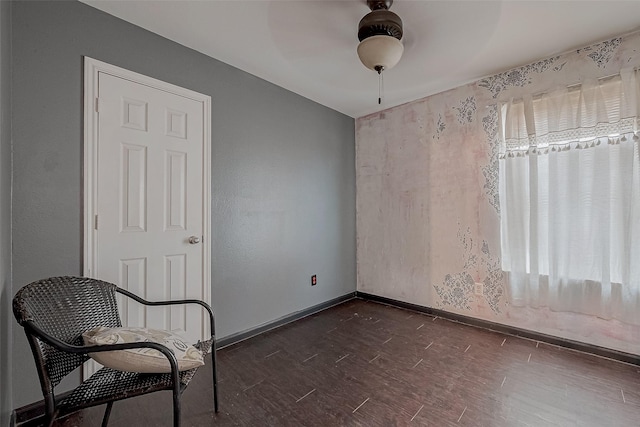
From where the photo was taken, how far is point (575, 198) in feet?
7.34

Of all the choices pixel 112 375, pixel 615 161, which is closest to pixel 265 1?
pixel 112 375

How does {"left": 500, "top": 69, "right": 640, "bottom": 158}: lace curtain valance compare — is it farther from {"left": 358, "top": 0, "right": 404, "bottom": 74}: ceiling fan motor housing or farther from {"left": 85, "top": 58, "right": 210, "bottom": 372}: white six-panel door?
{"left": 85, "top": 58, "right": 210, "bottom": 372}: white six-panel door

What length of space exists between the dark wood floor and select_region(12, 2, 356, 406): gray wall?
540mm

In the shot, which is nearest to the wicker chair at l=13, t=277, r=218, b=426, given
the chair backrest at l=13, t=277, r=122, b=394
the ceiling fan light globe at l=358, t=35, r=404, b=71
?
the chair backrest at l=13, t=277, r=122, b=394

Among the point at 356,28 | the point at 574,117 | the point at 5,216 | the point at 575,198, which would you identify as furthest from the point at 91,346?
the point at 574,117

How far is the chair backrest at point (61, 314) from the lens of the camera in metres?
1.08

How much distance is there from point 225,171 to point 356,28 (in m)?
1.50

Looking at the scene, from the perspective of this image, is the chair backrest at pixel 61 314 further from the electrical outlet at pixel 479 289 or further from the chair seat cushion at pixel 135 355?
the electrical outlet at pixel 479 289

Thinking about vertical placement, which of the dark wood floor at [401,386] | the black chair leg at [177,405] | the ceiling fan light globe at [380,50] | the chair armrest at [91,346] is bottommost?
the dark wood floor at [401,386]

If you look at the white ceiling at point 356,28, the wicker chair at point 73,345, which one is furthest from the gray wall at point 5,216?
the white ceiling at point 356,28

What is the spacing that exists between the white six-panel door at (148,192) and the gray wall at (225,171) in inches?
3.4

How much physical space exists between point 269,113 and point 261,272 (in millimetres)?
1568

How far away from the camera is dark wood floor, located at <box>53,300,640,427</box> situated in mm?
1608

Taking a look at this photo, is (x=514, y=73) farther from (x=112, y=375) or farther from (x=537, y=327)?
(x=112, y=375)
